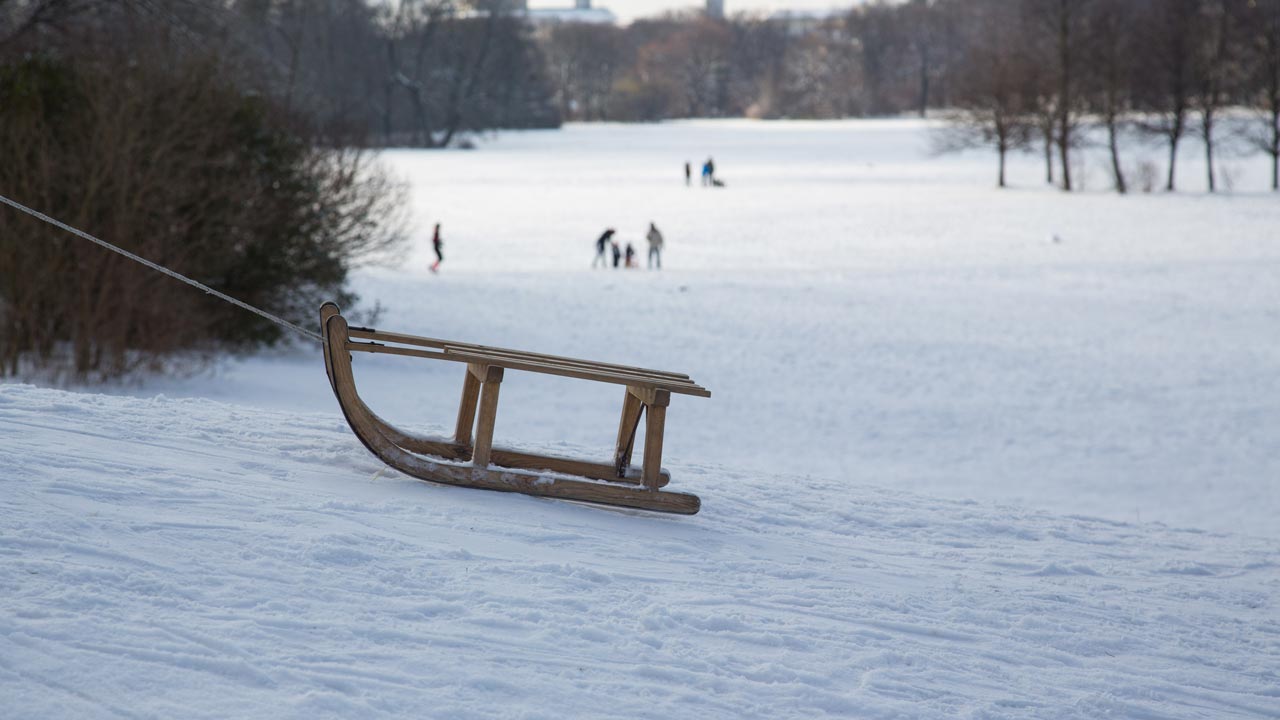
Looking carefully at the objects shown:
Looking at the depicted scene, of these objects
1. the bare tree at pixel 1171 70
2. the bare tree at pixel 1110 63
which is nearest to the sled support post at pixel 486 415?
the bare tree at pixel 1171 70

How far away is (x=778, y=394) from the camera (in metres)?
18.4

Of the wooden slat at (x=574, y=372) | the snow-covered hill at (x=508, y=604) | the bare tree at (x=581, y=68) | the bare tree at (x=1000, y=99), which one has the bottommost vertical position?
the snow-covered hill at (x=508, y=604)

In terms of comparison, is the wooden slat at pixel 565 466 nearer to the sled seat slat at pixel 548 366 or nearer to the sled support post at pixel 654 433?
the sled support post at pixel 654 433

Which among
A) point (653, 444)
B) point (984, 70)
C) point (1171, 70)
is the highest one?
point (984, 70)

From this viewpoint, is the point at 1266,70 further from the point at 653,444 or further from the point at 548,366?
the point at 548,366

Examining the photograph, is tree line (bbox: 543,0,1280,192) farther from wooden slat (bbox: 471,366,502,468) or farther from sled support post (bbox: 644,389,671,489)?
wooden slat (bbox: 471,366,502,468)

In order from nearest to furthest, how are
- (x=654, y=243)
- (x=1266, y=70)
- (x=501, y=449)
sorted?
(x=501, y=449), (x=654, y=243), (x=1266, y=70)

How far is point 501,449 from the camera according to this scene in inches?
291

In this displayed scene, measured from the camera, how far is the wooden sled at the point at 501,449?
22.1 feet

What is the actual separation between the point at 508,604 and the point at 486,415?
177 centimetres

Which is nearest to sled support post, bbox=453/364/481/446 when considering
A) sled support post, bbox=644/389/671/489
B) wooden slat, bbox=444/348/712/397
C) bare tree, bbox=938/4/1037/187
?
wooden slat, bbox=444/348/712/397

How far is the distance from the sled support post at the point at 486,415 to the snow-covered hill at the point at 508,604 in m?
0.23

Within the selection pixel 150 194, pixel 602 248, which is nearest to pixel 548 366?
pixel 150 194

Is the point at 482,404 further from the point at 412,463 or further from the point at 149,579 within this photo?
the point at 149,579
